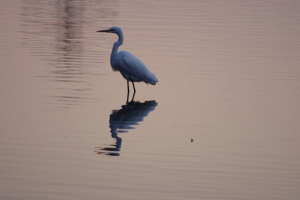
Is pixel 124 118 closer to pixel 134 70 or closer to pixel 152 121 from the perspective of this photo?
pixel 152 121

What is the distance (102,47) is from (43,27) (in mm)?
6416

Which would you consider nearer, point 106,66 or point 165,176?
point 165,176

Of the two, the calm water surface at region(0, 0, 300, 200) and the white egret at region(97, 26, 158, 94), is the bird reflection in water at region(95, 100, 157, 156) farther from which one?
the white egret at region(97, 26, 158, 94)

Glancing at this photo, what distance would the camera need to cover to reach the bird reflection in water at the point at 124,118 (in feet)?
26.6

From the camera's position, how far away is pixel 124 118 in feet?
33.3

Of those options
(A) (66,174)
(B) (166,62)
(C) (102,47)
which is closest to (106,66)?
(B) (166,62)

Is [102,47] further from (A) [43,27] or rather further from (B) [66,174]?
(B) [66,174]

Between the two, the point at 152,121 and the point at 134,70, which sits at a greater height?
the point at 134,70

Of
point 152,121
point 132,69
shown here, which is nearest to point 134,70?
point 132,69

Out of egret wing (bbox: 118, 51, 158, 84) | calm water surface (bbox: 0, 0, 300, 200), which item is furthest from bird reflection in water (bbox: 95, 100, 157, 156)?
egret wing (bbox: 118, 51, 158, 84)

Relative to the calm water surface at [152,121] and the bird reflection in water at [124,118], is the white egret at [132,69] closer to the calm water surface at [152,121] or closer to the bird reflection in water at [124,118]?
the calm water surface at [152,121]

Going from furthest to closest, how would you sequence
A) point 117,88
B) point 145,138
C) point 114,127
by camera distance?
point 117,88 < point 114,127 < point 145,138

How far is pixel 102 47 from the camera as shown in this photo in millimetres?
19922

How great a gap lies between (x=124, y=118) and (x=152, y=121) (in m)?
0.51
